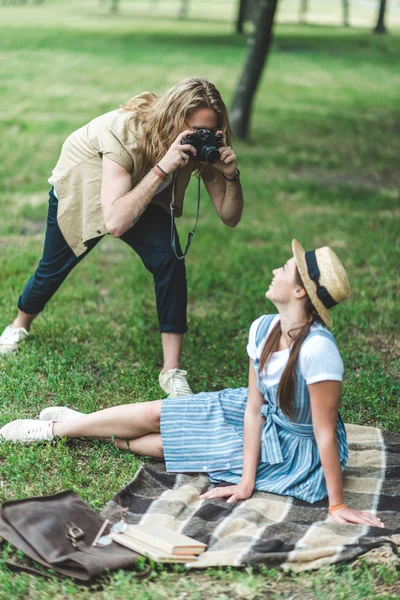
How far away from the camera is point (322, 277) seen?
3.49 meters

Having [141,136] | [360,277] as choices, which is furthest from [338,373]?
[360,277]

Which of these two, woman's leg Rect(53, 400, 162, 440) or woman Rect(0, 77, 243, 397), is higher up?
woman Rect(0, 77, 243, 397)

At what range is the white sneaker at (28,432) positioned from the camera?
14.1ft

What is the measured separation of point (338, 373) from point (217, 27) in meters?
37.5

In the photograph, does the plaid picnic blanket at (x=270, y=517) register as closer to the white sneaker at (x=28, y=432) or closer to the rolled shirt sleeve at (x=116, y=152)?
the white sneaker at (x=28, y=432)

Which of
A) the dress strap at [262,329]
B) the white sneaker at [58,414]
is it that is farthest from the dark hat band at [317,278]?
the white sneaker at [58,414]

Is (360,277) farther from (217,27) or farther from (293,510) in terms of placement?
(217,27)

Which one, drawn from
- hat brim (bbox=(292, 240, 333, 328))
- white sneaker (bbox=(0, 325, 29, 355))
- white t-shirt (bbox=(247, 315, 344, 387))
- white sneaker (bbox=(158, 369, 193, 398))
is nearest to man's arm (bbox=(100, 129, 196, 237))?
white sneaker (bbox=(158, 369, 193, 398))

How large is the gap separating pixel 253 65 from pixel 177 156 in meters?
9.20

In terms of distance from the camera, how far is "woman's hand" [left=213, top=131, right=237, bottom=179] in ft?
14.9

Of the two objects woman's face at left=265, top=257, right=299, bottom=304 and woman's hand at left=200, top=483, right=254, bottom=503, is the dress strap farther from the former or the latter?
woman's hand at left=200, top=483, right=254, bottom=503

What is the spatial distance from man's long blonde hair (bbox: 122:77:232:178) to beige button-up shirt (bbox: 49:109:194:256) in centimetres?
5

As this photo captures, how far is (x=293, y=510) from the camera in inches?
150

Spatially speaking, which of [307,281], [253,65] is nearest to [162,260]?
[307,281]
